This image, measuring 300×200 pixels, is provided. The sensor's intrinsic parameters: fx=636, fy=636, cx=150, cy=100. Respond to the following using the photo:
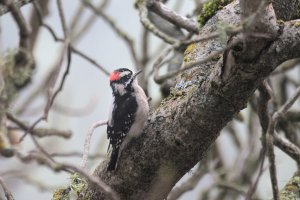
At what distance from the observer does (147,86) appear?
18.2 feet

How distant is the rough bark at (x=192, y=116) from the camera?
290 centimetres

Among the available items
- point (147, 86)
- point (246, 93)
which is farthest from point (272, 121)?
point (147, 86)

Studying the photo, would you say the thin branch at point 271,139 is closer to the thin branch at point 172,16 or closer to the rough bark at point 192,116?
the rough bark at point 192,116

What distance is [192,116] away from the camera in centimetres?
318

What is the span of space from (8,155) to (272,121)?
4.88ft

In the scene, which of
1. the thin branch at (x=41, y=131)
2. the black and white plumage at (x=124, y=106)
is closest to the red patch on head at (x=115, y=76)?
the black and white plumage at (x=124, y=106)

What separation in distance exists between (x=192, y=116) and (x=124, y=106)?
166cm

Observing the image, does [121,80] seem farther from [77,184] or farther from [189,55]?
[77,184]

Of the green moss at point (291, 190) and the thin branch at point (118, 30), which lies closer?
the green moss at point (291, 190)

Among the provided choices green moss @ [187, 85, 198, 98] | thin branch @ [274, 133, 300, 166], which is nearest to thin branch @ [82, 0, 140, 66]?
thin branch @ [274, 133, 300, 166]

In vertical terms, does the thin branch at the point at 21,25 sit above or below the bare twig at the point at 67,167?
above

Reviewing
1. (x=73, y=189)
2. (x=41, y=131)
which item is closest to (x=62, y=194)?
(x=73, y=189)

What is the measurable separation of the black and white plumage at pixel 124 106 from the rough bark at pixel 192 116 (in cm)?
56

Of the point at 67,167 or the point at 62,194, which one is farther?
the point at 62,194
